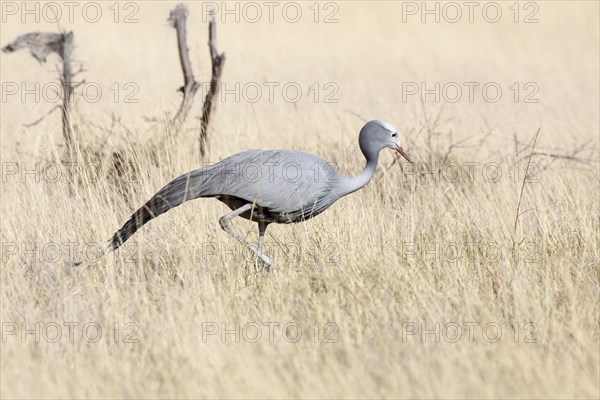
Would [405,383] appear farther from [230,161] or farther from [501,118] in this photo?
[501,118]

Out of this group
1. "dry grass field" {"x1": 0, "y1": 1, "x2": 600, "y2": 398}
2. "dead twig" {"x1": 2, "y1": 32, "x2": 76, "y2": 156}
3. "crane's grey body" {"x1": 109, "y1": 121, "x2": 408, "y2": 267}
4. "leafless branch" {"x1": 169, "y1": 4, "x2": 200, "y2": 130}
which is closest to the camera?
"dry grass field" {"x1": 0, "y1": 1, "x2": 600, "y2": 398}

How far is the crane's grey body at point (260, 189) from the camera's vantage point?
6.34m

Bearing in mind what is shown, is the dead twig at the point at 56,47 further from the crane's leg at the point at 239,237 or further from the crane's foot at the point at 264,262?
the crane's foot at the point at 264,262

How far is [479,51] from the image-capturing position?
20.2 metres

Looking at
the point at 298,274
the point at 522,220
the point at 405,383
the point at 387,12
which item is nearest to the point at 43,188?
the point at 298,274

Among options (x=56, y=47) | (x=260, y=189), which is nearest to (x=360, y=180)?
(x=260, y=189)

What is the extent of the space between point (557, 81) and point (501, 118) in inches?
167

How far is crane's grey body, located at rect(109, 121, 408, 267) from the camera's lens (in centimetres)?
634

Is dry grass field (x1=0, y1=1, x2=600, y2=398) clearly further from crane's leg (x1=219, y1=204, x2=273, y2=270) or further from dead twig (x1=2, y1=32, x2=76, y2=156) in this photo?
dead twig (x1=2, y1=32, x2=76, y2=156)

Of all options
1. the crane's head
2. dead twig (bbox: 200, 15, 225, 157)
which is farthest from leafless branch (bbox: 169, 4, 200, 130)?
the crane's head

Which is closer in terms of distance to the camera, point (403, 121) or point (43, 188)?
point (43, 188)

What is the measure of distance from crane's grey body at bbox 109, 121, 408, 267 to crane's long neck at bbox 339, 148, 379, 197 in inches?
0.7

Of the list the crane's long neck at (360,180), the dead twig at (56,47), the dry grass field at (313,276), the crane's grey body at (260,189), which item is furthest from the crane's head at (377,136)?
the dead twig at (56,47)

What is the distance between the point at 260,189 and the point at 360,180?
77 cm
